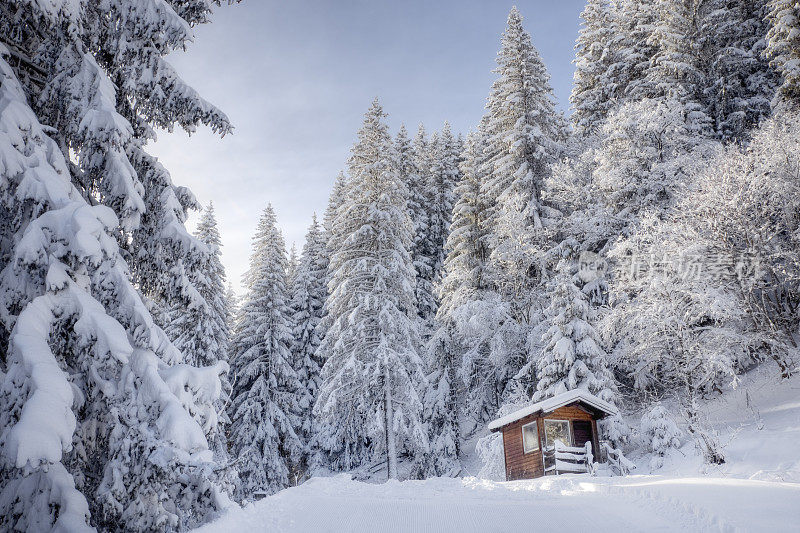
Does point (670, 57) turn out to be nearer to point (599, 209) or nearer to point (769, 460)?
point (599, 209)

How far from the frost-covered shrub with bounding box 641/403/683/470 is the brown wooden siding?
2.26 m

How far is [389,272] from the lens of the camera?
2112 centimetres

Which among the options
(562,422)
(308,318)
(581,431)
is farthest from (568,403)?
(308,318)

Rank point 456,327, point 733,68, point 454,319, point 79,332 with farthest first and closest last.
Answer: point 733,68 → point 456,327 → point 454,319 → point 79,332

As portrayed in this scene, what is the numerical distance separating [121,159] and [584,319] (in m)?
17.7

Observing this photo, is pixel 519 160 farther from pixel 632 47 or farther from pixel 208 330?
pixel 208 330

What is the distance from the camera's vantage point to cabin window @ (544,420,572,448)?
1833cm

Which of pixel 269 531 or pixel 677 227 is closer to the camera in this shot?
pixel 269 531

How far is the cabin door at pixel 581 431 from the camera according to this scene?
18109 millimetres

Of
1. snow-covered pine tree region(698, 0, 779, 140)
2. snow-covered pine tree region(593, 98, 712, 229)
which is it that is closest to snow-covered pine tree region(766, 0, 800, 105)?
snow-covered pine tree region(593, 98, 712, 229)

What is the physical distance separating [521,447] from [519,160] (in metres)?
14.4

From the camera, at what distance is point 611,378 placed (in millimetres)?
18656

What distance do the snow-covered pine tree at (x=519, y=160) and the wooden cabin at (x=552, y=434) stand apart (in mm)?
6133

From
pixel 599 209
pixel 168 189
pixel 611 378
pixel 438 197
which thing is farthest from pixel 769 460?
pixel 438 197
